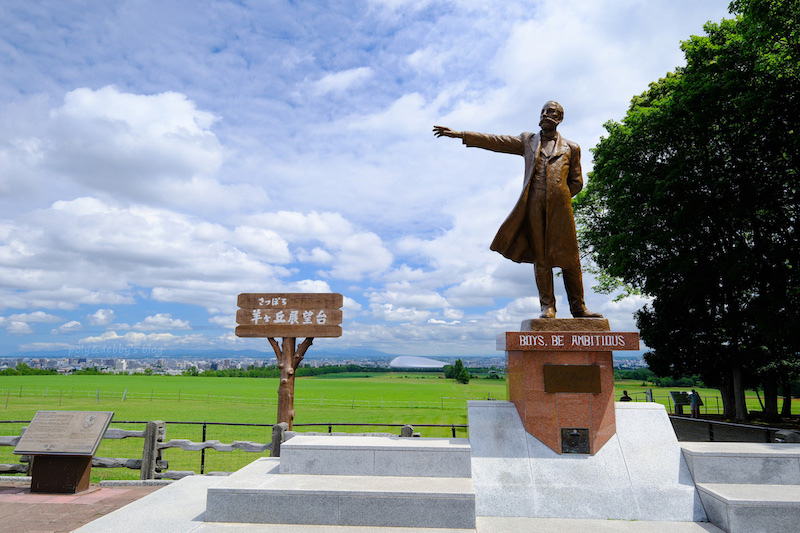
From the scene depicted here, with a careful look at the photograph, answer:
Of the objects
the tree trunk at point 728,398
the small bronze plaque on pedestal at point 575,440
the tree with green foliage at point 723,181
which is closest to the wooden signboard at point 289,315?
the small bronze plaque on pedestal at point 575,440

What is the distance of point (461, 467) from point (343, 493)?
5.20 feet

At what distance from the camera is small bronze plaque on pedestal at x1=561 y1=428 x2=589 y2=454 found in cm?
613

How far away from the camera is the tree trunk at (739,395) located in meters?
20.8

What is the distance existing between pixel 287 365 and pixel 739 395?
20.4 meters

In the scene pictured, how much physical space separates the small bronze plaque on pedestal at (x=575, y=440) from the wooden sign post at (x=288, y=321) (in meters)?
5.73

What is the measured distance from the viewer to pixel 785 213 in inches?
587

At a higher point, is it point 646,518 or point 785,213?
point 785,213

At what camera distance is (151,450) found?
8375 millimetres

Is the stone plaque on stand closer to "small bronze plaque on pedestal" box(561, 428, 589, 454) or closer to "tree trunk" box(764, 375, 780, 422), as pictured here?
"small bronze plaque on pedestal" box(561, 428, 589, 454)

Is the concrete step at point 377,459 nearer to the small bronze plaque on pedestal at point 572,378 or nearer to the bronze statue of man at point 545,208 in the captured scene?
the small bronze plaque on pedestal at point 572,378

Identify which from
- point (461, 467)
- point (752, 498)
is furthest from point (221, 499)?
point (752, 498)

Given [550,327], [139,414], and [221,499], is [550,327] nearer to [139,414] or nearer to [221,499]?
[221,499]

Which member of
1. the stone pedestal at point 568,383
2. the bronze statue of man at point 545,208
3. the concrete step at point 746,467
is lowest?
the concrete step at point 746,467

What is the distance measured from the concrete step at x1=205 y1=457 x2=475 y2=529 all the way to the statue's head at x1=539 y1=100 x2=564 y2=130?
5239mm
